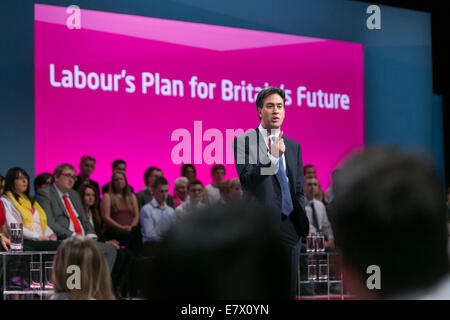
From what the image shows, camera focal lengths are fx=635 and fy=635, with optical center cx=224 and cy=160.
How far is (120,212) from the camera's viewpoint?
5.70 meters

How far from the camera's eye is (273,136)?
10.1 feet

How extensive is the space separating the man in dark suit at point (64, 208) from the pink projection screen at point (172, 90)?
1173mm

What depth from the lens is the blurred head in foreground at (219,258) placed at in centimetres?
64

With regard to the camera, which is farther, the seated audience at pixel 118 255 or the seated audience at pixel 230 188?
the seated audience at pixel 230 188

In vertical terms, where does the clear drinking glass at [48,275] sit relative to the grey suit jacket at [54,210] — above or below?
below

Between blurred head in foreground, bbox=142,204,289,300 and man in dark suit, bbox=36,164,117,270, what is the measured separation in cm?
469

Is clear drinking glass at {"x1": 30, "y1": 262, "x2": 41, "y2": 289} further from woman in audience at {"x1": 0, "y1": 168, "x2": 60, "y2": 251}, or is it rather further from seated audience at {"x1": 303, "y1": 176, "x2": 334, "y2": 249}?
seated audience at {"x1": 303, "y1": 176, "x2": 334, "y2": 249}

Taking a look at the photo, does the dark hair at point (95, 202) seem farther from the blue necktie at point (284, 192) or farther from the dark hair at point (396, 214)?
the dark hair at point (396, 214)

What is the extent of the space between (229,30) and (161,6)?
34.3 inches

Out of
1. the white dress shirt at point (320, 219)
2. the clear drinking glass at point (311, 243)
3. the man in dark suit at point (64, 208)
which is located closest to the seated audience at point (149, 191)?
the man in dark suit at point (64, 208)

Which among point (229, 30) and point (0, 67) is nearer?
point (0, 67)

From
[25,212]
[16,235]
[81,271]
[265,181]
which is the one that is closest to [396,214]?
[81,271]
